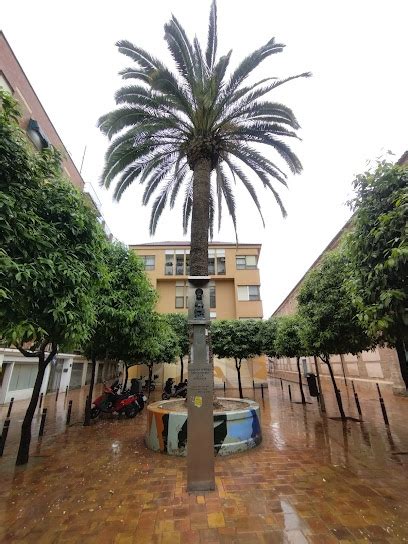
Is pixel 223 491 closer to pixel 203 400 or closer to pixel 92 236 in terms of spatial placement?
pixel 203 400

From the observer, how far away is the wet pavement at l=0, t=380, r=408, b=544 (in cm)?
379

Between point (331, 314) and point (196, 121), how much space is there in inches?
302

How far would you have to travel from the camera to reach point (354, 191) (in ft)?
17.7

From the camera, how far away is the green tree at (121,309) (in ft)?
32.0

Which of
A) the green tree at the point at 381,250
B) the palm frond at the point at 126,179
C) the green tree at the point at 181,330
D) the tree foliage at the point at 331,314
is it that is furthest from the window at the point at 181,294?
the green tree at the point at 381,250

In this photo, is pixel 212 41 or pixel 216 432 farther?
pixel 212 41

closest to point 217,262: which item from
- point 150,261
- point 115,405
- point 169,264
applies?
point 169,264

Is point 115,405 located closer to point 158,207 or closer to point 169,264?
point 158,207

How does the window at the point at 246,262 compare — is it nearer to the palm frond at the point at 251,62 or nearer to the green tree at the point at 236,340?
the green tree at the point at 236,340

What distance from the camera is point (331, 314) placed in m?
10.0

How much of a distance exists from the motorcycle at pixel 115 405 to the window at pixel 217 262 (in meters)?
21.3

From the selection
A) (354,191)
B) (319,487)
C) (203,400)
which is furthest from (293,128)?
(319,487)

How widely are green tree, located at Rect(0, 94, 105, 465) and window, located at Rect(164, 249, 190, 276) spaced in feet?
88.6

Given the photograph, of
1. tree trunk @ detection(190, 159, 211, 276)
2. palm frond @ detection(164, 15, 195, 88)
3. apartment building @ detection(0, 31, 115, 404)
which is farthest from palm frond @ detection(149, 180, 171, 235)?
palm frond @ detection(164, 15, 195, 88)
